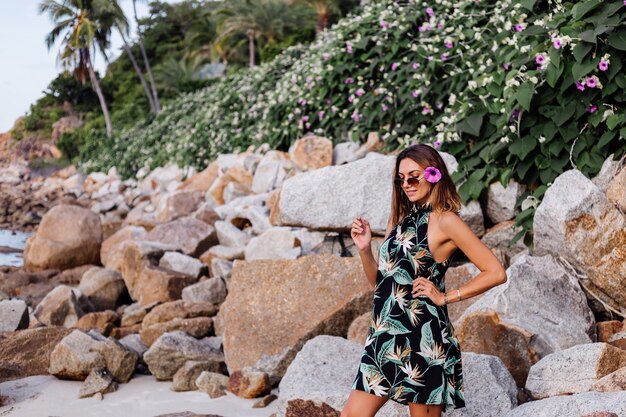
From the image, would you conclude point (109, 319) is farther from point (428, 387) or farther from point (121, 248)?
point (428, 387)

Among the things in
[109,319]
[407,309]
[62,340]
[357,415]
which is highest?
[407,309]

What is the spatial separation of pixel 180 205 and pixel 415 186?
32.4 feet

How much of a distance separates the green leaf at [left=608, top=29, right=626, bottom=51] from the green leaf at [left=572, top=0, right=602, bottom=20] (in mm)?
271

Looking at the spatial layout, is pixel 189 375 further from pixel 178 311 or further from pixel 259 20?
pixel 259 20

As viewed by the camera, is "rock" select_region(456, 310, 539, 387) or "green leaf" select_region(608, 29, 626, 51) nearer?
"rock" select_region(456, 310, 539, 387)

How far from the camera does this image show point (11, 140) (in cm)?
4212

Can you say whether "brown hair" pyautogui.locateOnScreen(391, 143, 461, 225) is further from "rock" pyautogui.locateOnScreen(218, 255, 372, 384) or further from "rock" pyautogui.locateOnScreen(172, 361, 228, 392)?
"rock" pyautogui.locateOnScreen(172, 361, 228, 392)

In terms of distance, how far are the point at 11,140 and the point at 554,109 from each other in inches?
1668

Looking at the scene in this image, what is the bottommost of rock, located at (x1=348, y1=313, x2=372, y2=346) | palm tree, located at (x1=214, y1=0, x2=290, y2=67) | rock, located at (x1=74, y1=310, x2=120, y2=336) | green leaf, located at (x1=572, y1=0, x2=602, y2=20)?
rock, located at (x1=74, y1=310, x2=120, y2=336)

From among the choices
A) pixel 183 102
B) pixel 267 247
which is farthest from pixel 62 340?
pixel 183 102

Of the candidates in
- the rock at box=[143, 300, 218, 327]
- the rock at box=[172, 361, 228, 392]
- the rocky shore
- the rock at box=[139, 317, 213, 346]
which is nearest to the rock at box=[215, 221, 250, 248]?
the rocky shore

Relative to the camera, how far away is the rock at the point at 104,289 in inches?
318

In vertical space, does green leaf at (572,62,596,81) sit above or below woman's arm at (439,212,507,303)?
above

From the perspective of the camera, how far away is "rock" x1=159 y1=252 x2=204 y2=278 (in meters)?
8.07
